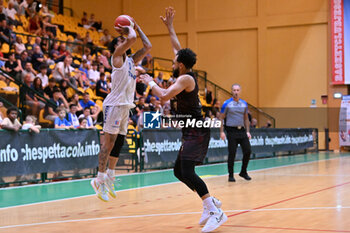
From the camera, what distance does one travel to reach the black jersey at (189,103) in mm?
6285

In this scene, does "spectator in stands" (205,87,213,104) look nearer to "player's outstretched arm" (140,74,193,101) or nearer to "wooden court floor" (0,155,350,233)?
"wooden court floor" (0,155,350,233)

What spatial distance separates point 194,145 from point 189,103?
51cm

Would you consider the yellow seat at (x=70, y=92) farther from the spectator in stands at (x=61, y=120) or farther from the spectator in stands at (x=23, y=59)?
the spectator in stands at (x=61, y=120)

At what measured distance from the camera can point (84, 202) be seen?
8570 millimetres

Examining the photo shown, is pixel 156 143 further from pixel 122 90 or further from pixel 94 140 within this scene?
pixel 122 90

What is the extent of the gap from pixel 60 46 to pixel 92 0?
10.9 meters

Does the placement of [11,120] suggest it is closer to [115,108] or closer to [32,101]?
[32,101]

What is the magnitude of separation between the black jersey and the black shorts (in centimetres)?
18

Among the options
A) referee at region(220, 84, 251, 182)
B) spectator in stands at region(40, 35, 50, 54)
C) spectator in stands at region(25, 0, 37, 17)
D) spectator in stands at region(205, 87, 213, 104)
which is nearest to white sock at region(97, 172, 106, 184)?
referee at region(220, 84, 251, 182)

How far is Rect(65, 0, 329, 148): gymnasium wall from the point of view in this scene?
84.6 feet

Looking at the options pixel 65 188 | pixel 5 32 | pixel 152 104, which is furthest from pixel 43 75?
pixel 65 188

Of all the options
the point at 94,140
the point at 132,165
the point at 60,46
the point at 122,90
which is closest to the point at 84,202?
the point at 122,90

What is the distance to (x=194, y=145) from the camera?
20.7 ft

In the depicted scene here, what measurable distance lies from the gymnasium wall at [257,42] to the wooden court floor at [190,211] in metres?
15.5
